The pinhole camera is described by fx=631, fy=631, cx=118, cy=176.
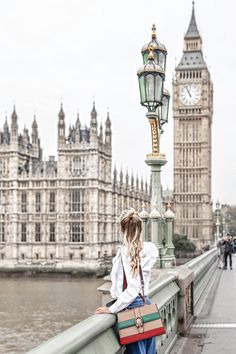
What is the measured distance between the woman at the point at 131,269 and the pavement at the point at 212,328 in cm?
259

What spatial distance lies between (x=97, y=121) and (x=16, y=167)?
958cm

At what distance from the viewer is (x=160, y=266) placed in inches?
395

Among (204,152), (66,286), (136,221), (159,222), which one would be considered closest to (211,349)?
(136,221)

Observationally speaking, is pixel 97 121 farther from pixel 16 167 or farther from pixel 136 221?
pixel 136 221

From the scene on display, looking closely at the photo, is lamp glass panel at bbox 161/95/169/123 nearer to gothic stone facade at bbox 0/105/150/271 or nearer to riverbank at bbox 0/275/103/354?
riverbank at bbox 0/275/103/354

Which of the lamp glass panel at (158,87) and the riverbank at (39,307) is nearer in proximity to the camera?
the lamp glass panel at (158,87)

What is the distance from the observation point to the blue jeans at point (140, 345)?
406 centimetres

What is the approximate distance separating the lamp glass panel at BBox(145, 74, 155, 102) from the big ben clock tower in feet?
256

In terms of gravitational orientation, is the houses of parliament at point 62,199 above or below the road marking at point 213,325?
above

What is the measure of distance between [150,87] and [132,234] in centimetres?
665

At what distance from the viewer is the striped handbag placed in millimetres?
3982

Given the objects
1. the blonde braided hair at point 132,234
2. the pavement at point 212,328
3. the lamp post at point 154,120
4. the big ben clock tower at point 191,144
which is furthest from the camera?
the big ben clock tower at point 191,144

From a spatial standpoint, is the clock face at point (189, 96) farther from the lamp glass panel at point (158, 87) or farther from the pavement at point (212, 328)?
the lamp glass panel at point (158, 87)

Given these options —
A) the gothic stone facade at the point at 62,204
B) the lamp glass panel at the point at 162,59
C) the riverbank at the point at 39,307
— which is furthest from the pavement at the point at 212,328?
the gothic stone facade at the point at 62,204
